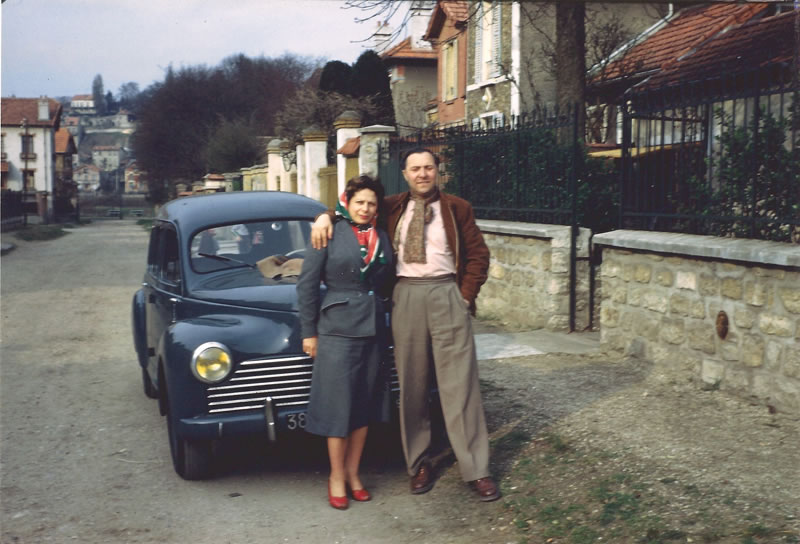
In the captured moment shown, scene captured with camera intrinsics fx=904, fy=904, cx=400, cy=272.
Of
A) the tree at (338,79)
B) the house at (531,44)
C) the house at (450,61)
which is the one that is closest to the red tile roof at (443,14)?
the house at (450,61)

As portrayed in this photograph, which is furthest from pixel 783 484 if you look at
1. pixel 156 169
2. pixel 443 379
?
pixel 156 169

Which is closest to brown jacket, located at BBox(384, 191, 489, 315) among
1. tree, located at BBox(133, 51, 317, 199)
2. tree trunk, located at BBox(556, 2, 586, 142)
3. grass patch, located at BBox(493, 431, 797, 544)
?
grass patch, located at BBox(493, 431, 797, 544)

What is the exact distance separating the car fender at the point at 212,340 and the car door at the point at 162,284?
0.83m

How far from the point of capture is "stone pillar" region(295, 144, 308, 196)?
24.4 meters

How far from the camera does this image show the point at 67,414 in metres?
7.54

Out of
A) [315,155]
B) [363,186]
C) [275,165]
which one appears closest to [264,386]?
[363,186]

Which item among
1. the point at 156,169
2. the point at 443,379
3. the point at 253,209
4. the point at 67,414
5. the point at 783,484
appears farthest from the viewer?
the point at 156,169

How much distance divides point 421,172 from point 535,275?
525 centimetres

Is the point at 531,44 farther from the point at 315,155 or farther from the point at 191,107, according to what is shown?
the point at 191,107

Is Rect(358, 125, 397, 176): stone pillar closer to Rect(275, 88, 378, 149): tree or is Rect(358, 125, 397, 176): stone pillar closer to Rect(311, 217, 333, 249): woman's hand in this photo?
Rect(311, 217, 333, 249): woman's hand

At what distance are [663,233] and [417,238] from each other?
11.6 feet

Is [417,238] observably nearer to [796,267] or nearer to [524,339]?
[796,267]

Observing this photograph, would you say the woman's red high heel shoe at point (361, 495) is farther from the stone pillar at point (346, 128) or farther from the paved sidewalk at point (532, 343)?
the stone pillar at point (346, 128)

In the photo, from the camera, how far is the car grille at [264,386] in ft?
17.7
